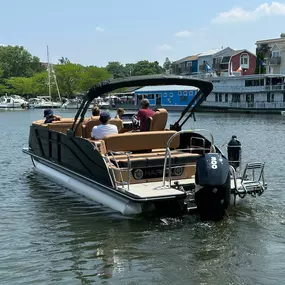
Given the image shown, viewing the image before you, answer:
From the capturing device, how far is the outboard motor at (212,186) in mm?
8383

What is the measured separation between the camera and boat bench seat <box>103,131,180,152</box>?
33.6 ft

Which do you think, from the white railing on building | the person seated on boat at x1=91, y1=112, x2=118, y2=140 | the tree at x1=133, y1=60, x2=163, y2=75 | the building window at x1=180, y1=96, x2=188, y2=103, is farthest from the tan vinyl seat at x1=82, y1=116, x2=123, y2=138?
the tree at x1=133, y1=60, x2=163, y2=75

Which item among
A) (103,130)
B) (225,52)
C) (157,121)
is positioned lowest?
(103,130)

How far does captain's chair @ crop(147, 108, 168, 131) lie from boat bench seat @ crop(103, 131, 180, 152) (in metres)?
0.67

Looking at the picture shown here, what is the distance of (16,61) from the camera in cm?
13625

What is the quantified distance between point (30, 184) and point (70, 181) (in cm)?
247

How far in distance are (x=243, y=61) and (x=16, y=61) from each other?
70104mm

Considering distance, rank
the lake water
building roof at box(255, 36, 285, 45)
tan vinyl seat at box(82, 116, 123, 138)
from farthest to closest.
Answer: building roof at box(255, 36, 285, 45)
tan vinyl seat at box(82, 116, 123, 138)
the lake water

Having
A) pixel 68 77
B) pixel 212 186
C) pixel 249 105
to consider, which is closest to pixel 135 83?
pixel 212 186

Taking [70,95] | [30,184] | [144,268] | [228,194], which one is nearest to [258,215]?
[228,194]

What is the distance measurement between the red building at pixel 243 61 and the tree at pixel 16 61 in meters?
64.9

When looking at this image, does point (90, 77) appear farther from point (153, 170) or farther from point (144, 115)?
point (153, 170)

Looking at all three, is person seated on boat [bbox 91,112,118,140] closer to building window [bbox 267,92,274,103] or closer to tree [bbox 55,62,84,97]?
building window [bbox 267,92,274,103]

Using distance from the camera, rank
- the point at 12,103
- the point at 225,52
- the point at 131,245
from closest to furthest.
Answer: the point at 131,245 → the point at 225,52 → the point at 12,103
